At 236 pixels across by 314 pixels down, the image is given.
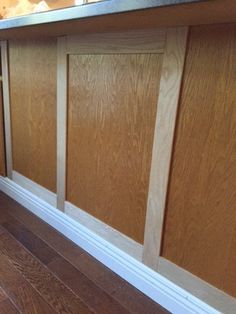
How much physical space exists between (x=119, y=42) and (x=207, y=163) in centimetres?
51

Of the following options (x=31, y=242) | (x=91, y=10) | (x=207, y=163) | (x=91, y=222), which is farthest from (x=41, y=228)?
(x=91, y=10)

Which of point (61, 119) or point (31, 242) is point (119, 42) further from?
point (31, 242)

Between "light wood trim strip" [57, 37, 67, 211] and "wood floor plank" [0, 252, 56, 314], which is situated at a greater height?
"light wood trim strip" [57, 37, 67, 211]

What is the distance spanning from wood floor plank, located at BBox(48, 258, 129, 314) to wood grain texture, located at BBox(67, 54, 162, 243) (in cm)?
24

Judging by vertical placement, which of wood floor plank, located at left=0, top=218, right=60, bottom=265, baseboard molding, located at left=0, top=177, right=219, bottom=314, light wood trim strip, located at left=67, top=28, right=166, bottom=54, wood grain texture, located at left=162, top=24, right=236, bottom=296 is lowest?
wood floor plank, located at left=0, top=218, right=60, bottom=265

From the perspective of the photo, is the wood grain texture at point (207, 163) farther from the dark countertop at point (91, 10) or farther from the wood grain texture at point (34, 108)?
the wood grain texture at point (34, 108)

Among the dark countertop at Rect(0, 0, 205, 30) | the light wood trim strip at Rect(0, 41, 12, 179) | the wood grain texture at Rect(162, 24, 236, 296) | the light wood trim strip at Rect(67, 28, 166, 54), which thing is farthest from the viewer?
the light wood trim strip at Rect(0, 41, 12, 179)

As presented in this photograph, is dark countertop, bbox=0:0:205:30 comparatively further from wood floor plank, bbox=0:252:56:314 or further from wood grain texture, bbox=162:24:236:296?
wood floor plank, bbox=0:252:56:314

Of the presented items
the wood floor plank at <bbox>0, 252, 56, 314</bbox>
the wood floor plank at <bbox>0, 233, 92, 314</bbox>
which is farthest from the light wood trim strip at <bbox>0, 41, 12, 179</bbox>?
the wood floor plank at <bbox>0, 252, 56, 314</bbox>

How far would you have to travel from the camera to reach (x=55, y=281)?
107 cm

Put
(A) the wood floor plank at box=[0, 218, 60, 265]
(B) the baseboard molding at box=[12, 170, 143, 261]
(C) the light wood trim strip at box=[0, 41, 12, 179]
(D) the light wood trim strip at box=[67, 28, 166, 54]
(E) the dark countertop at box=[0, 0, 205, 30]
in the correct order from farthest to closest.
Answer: (C) the light wood trim strip at box=[0, 41, 12, 179]
(A) the wood floor plank at box=[0, 218, 60, 265]
(B) the baseboard molding at box=[12, 170, 143, 261]
(D) the light wood trim strip at box=[67, 28, 166, 54]
(E) the dark countertop at box=[0, 0, 205, 30]

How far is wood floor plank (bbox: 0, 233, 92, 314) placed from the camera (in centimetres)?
96

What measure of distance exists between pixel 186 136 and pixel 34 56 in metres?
0.88

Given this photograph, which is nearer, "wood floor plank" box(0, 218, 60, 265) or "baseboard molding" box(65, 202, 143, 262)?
"baseboard molding" box(65, 202, 143, 262)
